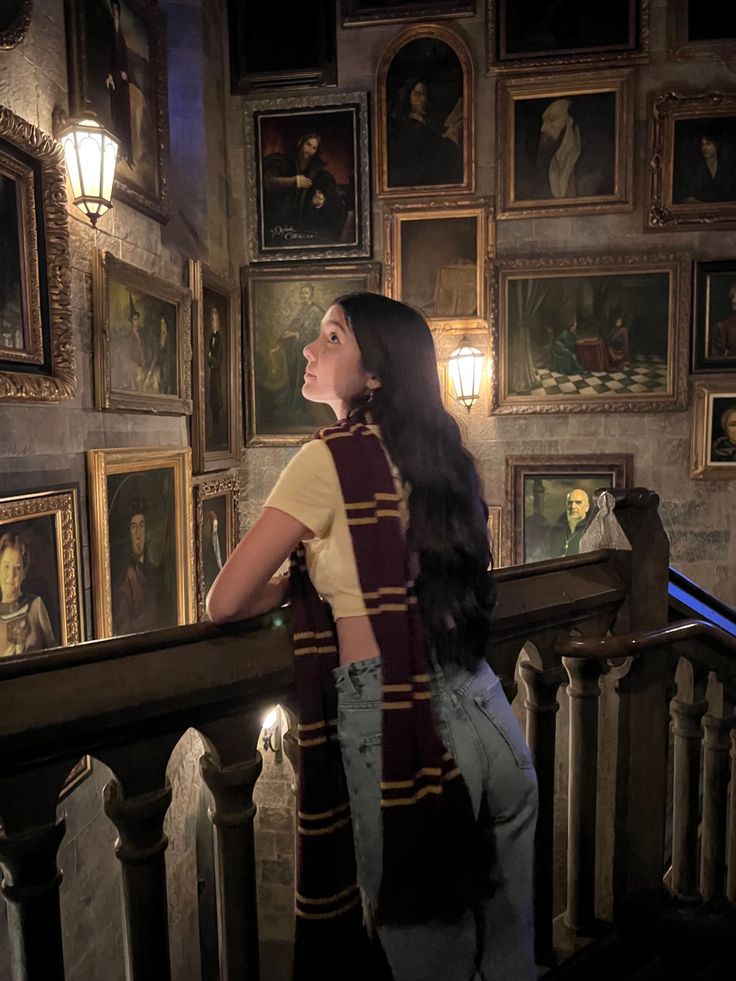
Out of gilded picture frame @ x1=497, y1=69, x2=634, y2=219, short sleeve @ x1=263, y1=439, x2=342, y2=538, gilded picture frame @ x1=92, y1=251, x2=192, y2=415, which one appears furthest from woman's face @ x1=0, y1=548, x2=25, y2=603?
gilded picture frame @ x1=497, y1=69, x2=634, y2=219

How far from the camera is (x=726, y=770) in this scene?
2.18m

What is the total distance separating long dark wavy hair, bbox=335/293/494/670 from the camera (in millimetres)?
1311

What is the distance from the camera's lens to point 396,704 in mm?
1214

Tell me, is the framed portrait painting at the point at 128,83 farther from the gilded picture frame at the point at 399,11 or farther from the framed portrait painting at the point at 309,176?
the gilded picture frame at the point at 399,11

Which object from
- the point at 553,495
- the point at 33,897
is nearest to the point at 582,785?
the point at 33,897

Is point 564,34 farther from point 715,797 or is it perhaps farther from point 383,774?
point 383,774

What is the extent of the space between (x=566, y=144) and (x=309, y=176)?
258cm

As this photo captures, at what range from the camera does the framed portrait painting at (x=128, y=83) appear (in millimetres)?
4160

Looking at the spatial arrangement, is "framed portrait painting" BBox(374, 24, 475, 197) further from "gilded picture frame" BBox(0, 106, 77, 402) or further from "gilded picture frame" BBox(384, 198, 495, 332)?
"gilded picture frame" BBox(0, 106, 77, 402)

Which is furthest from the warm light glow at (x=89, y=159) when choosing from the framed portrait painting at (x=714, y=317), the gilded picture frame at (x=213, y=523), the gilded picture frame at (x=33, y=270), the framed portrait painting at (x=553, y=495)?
the framed portrait painting at (x=714, y=317)

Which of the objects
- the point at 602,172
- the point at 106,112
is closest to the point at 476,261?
the point at 602,172

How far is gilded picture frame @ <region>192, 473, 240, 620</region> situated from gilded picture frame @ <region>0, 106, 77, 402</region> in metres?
2.42

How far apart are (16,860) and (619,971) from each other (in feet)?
5.33

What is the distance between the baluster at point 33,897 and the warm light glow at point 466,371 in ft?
19.9
